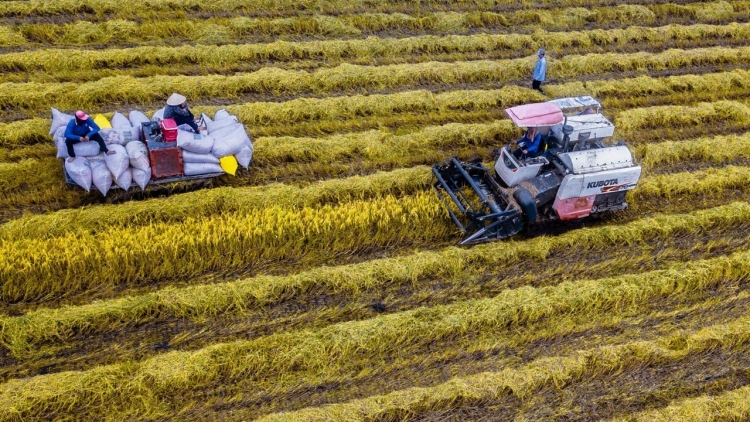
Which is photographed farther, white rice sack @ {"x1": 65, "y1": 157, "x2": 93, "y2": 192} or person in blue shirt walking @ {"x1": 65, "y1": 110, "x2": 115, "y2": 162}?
white rice sack @ {"x1": 65, "y1": 157, "x2": 93, "y2": 192}

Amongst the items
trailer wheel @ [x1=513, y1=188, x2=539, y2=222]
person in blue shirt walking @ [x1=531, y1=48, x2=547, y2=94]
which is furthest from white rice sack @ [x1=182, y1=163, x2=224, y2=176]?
person in blue shirt walking @ [x1=531, y1=48, x2=547, y2=94]

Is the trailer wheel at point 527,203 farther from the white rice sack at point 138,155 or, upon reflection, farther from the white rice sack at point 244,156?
the white rice sack at point 138,155

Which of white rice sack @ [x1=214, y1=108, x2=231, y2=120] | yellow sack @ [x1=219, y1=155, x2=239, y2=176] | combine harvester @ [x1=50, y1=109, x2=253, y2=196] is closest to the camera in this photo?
Answer: combine harvester @ [x1=50, y1=109, x2=253, y2=196]

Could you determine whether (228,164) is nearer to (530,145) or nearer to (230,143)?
(230,143)

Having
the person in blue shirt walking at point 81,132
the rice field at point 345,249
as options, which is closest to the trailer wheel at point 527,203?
Result: the rice field at point 345,249

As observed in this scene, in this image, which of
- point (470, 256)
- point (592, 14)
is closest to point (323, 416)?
point (470, 256)

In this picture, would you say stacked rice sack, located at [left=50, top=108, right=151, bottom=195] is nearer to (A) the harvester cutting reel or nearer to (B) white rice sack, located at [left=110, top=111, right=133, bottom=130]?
(B) white rice sack, located at [left=110, top=111, right=133, bottom=130]

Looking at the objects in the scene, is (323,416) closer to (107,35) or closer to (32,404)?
(32,404)

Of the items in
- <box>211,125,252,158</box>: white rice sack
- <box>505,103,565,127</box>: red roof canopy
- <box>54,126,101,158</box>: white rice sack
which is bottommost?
<box>211,125,252,158</box>: white rice sack
